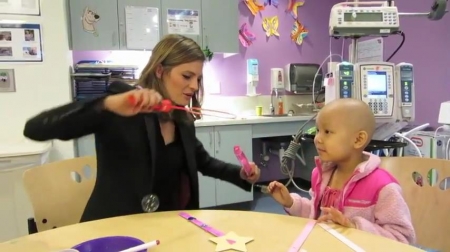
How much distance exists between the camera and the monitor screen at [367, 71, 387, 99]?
2.21 meters

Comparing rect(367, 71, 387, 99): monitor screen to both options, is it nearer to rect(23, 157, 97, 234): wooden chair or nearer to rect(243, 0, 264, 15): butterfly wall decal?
rect(23, 157, 97, 234): wooden chair

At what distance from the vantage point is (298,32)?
169 inches

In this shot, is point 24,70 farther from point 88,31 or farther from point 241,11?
point 241,11

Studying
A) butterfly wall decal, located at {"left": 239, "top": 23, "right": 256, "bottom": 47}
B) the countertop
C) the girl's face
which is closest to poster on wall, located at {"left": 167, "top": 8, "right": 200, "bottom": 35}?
butterfly wall decal, located at {"left": 239, "top": 23, "right": 256, "bottom": 47}

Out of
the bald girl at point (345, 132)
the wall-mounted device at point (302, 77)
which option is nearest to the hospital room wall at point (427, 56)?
the wall-mounted device at point (302, 77)

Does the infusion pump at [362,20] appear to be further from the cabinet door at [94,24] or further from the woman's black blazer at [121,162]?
the cabinet door at [94,24]

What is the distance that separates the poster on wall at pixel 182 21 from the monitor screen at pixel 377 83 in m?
1.77

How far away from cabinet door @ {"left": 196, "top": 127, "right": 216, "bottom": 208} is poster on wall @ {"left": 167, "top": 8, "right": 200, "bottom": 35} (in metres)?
0.95

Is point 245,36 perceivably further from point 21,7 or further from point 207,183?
point 21,7

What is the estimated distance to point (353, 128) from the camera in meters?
1.21

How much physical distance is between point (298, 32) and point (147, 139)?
3400mm

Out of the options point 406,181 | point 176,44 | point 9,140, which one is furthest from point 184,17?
point 406,181

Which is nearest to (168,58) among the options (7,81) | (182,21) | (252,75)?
(7,81)

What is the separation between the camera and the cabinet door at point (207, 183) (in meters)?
3.13
